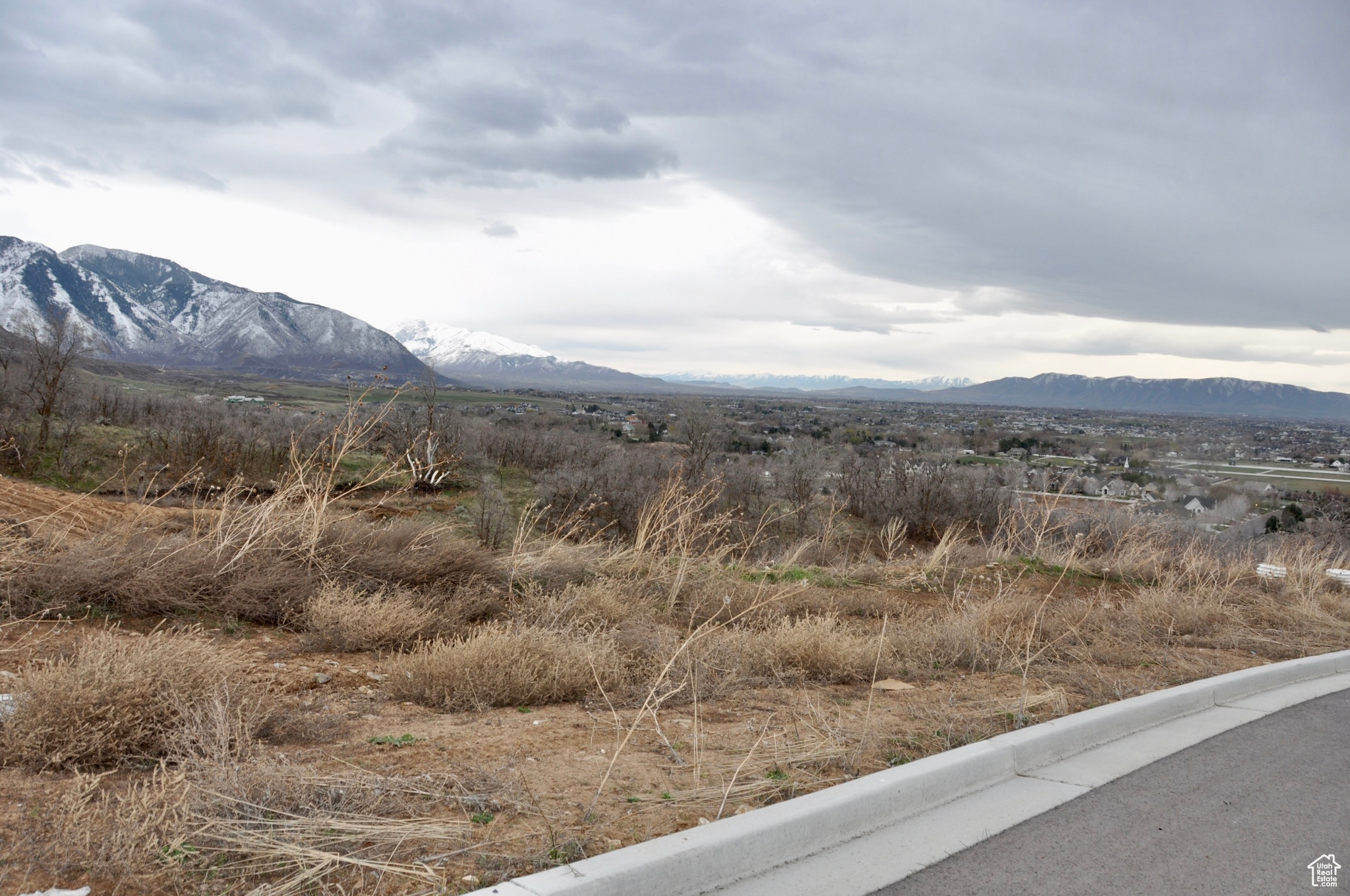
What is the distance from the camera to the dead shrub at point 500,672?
17.9ft

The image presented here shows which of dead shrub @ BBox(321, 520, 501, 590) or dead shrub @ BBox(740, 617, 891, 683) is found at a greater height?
dead shrub @ BBox(321, 520, 501, 590)

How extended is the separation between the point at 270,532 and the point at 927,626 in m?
6.01

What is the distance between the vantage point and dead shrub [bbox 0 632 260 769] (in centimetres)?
379

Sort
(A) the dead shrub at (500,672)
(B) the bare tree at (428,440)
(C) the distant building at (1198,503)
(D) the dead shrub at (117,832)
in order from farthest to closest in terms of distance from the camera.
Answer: (C) the distant building at (1198,503)
(B) the bare tree at (428,440)
(A) the dead shrub at (500,672)
(D) the dead shrub at (117,832)

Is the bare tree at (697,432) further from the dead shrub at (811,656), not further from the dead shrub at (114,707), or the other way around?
the dead shrub at (114,707)

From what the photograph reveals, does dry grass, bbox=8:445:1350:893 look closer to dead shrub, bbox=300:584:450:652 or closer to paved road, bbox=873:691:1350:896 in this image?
dead shrub, bbox=300:584:450:652

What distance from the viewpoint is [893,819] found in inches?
159

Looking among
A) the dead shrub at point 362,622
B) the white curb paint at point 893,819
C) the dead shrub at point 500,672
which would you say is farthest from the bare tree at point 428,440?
the white curb paint at point 893,819

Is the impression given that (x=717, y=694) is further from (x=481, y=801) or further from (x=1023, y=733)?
(x=481, y=801)

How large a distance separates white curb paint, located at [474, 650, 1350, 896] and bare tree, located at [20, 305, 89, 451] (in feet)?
87.4

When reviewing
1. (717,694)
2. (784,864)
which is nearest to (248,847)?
(784,864)

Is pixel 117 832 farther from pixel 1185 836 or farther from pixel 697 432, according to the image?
pixel 697 432

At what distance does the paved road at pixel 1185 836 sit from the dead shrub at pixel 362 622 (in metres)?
4.32

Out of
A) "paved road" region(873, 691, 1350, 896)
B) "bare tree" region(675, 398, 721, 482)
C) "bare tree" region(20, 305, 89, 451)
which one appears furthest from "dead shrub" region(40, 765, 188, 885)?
"bare tree" region(675, 398, 721, 482)
